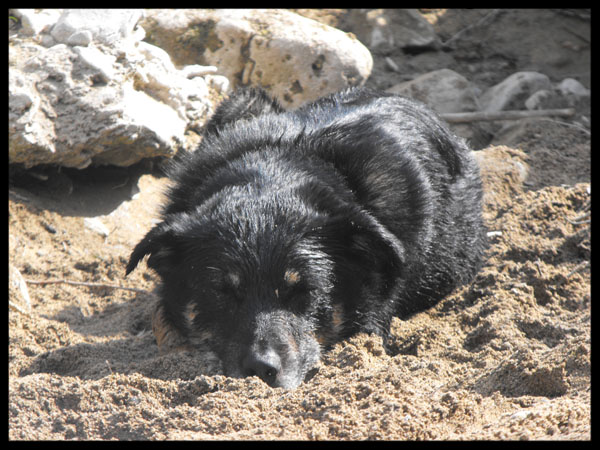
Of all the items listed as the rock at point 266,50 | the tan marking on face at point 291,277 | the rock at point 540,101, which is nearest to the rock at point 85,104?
the rock at point 266,50

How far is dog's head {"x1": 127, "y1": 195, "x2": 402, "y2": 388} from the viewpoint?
376cm

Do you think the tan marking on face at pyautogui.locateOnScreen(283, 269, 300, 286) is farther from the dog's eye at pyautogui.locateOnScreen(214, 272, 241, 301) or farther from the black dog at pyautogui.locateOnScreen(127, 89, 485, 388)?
the dog's eye at pyautogui.locateOnScreen(214, 272, 241, 301)

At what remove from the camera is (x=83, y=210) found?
6.09 meters

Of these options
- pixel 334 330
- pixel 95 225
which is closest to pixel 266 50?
pixel 95 225

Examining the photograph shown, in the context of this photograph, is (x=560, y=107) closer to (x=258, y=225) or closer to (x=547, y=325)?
(x=547, y=325)

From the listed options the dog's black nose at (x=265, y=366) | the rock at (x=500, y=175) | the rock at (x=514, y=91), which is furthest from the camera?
the rock at (x=514, y=91)

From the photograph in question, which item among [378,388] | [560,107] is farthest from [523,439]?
[560,107]

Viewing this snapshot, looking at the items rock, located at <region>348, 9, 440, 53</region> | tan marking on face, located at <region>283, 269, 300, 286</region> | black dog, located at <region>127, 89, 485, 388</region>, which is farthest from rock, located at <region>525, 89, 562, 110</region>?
tan marking on face, located at <region>283, 269, 300, 286</region>

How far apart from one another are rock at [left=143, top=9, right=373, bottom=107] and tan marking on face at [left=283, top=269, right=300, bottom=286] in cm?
411

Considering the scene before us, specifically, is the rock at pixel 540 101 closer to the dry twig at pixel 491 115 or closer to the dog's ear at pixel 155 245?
the dry twig at pixel 491 115

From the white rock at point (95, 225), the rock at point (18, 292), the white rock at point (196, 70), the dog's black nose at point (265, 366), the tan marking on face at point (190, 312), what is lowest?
the white rock at point (95, 225)

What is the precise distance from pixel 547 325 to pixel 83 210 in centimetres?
398

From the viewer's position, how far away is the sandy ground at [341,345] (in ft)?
9.65

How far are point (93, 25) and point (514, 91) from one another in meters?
4.82
